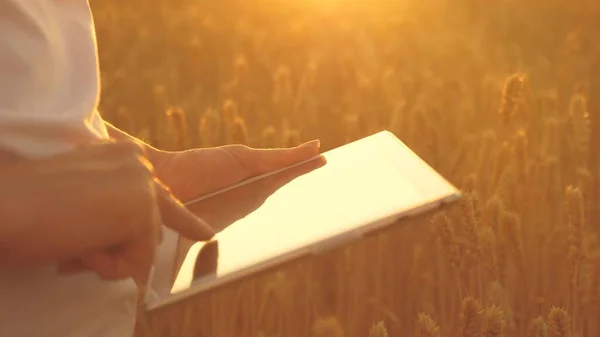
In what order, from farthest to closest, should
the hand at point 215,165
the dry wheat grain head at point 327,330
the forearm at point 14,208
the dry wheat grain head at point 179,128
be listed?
the dry wheat grain head at point 179,128 → the dry wheat grain head at point 327,330 → the hand at point 215,165 → the forearm at point 14,208

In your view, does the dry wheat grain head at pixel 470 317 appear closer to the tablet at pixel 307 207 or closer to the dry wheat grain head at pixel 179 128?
the tablet at pixel 307 207

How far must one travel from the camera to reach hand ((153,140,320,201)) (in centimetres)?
103

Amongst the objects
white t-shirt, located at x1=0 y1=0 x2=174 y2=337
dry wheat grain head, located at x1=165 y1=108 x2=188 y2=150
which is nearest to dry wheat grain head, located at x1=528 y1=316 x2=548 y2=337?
white t-shirt, located at x1=0 y1=0 x2=174 y2=337

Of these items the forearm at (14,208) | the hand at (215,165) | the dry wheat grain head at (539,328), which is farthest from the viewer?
A: the dry wheat grain head at (539,328)

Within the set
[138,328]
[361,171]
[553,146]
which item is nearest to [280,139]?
[553,146]

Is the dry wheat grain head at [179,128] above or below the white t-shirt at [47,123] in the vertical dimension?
below

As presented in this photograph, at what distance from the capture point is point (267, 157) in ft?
3.48

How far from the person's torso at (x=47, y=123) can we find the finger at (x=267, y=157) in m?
0.33

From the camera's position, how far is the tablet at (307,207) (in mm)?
738

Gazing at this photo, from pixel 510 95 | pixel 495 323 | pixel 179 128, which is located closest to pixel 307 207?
pixel 495 323

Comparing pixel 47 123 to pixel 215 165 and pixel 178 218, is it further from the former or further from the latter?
pixel 215 165

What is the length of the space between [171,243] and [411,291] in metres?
0.81

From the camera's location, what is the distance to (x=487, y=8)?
132 inches

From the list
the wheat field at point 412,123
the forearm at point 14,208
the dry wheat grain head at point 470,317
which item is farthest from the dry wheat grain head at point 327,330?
the forearm at point 14,208
